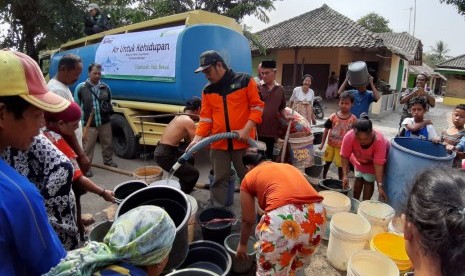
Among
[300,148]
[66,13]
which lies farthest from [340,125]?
[66,13]

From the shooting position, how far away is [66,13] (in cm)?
1083

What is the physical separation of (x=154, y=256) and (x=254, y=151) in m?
1.60

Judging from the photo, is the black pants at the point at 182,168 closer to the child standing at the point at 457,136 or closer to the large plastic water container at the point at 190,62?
the large plastic water container at the point at 190,62

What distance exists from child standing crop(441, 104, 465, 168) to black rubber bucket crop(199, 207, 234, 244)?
2782mm

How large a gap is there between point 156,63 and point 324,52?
39.6 feet

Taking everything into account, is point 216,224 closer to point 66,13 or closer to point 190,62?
point 190,62

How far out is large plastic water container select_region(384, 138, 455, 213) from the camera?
3.07 meters

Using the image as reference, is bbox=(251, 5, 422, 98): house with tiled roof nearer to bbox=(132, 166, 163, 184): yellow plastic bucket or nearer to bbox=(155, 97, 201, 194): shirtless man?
bbox=(155, 97, 201, 194): shirtless man

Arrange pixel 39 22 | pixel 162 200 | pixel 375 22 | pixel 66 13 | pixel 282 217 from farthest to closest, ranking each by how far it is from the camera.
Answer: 1. pixel 375 22
2. pixel 39 22
3. pixel 66 13
4. pixel 162 200
5. pixel 282 217

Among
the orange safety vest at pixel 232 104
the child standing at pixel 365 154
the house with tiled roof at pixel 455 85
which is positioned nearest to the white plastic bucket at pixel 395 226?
the child standing at pixel 365 154

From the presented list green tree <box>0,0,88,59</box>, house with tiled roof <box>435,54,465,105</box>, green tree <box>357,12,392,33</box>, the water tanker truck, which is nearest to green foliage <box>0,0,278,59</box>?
green tree <box>0,0,88,59</box>

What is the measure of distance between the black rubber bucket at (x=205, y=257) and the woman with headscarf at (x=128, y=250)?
5.42 ft

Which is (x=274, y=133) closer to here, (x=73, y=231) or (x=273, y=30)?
(x=73, y=231)

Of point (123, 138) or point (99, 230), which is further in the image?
point (123, 138)
